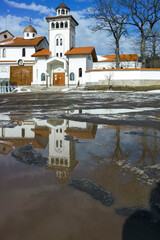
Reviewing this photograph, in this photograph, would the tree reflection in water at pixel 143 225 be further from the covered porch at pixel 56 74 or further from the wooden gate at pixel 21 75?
the wooden gate at pixel 21 75

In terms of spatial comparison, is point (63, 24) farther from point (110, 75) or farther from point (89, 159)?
point (89, 159)

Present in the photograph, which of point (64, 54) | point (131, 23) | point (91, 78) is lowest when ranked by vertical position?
point (91, 78)

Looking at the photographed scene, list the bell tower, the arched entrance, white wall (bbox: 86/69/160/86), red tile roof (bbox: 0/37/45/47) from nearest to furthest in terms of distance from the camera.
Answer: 1. white wall (bbox: 86/69/160/86)
2. the bell tower
3. the arched entrance
4. red tile roof (bbox: 0/37/45/47)

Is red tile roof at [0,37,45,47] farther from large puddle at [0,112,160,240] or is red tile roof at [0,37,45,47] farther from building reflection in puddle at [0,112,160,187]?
large puddle at [0,112,160,240]

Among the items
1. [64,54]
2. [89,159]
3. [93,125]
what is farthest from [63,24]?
[89,159]

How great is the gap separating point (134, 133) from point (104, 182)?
2822 mm

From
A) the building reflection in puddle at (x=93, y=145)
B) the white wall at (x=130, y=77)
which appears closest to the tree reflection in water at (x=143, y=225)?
the building reflection in puddle at (x=93, y=145)

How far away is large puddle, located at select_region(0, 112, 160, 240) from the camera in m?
1.75

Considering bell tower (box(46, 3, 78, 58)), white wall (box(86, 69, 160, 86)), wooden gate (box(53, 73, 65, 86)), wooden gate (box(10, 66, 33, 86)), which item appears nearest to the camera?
white wall (box(86, 69, 160, 86))

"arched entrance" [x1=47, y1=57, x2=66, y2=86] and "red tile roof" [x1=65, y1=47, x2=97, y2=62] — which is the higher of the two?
"red tile roof" [x1=65, y1=47, x2=97, y2=62]

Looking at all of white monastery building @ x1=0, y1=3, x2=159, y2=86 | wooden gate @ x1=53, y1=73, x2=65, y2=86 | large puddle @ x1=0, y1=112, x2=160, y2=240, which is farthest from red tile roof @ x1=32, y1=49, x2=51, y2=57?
large puddle @ x1=0, y1=112, x2=160, y2=240

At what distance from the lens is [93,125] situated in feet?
20.6

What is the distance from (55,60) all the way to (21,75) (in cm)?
834

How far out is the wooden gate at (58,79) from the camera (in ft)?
136
